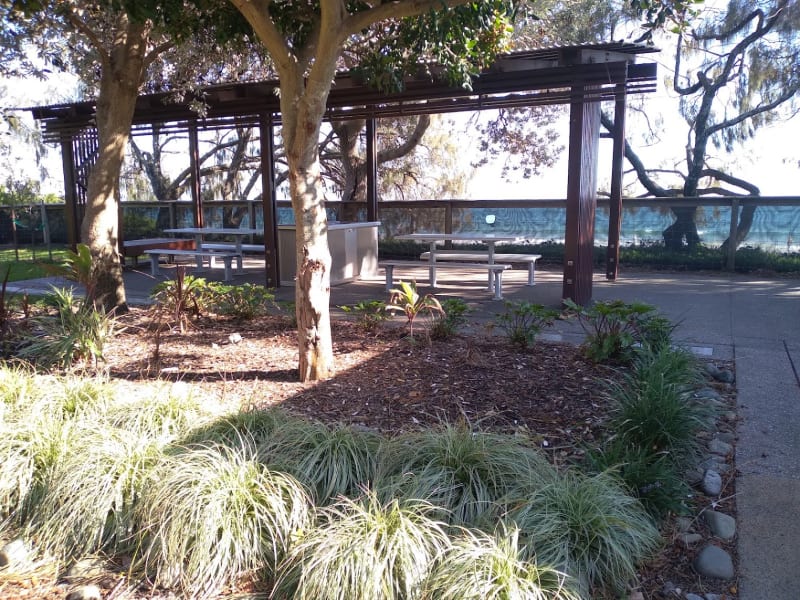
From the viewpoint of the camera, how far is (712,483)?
4.00 meters

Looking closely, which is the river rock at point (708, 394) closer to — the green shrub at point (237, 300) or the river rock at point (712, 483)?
the river rock at point (712, 483)

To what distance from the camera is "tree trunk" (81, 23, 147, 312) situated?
885cm

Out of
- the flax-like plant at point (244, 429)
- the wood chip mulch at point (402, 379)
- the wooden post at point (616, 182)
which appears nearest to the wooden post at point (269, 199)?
the wood chip mulch at point (402, 379)

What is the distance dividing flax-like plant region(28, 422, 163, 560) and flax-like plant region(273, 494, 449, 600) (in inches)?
41.4

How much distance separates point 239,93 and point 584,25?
28.7 feet

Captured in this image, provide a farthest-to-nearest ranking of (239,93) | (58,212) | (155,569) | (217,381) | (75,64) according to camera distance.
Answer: (58,212), (239,93), (75,64), (217,381), (155,569)

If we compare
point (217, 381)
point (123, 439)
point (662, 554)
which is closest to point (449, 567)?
point (662, 554)

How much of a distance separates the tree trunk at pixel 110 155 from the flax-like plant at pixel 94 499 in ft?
17.9

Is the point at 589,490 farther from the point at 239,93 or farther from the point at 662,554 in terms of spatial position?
the point at 239,93

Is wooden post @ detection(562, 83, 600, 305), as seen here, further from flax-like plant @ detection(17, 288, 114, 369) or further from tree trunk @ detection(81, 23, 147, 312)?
flax-like plant @ detection(17, 288, 114, 369)

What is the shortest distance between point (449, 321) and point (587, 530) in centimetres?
417

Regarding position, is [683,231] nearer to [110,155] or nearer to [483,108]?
[483,108]

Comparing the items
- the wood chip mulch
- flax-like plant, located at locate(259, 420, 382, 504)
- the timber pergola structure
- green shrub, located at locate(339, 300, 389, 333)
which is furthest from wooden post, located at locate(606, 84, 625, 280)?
flax-like plant, located at locate(259, 420, 382, 504)

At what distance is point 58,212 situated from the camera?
2194cm
